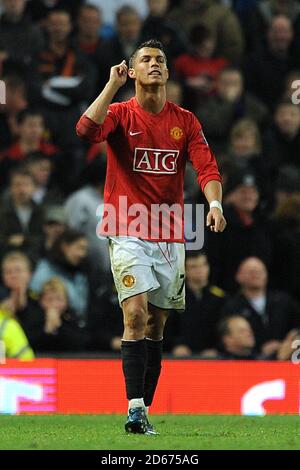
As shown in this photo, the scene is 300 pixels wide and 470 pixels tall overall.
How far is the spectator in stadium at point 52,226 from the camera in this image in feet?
40.2

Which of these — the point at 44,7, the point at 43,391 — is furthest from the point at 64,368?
the point at 44,7

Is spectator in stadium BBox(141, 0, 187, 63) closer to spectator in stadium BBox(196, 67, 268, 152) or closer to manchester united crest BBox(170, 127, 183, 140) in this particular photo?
spectator in stadium BBox(196, 67, 268, 152)

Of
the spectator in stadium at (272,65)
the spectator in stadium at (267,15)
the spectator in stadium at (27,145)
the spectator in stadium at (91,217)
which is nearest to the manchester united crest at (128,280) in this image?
the spectator in stadium at (91,217)

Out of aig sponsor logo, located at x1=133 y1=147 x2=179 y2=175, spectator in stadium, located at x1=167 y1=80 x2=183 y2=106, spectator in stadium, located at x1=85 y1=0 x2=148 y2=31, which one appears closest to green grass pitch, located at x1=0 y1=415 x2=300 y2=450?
aig sponsor logo, located at x1=133 y1=147 x2=179 y2=175

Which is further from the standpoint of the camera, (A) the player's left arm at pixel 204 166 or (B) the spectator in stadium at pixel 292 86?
(B) the spectator in stadium at pixel 292 86

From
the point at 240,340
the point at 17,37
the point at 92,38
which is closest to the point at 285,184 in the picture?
the point at 240,340

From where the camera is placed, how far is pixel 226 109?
535 inches

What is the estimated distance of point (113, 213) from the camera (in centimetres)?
777

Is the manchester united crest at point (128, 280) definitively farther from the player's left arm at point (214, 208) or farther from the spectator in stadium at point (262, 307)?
the spectator in stadium at point (262, 307)

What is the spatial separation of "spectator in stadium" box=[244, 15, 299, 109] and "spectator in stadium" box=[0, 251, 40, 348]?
3743 mm

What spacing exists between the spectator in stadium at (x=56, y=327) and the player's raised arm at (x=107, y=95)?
14.0ft

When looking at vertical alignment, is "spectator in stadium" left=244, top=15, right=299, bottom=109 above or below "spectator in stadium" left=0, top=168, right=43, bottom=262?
above

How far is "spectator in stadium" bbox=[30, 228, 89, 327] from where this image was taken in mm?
11836

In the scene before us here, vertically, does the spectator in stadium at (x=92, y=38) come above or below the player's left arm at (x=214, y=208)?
above
